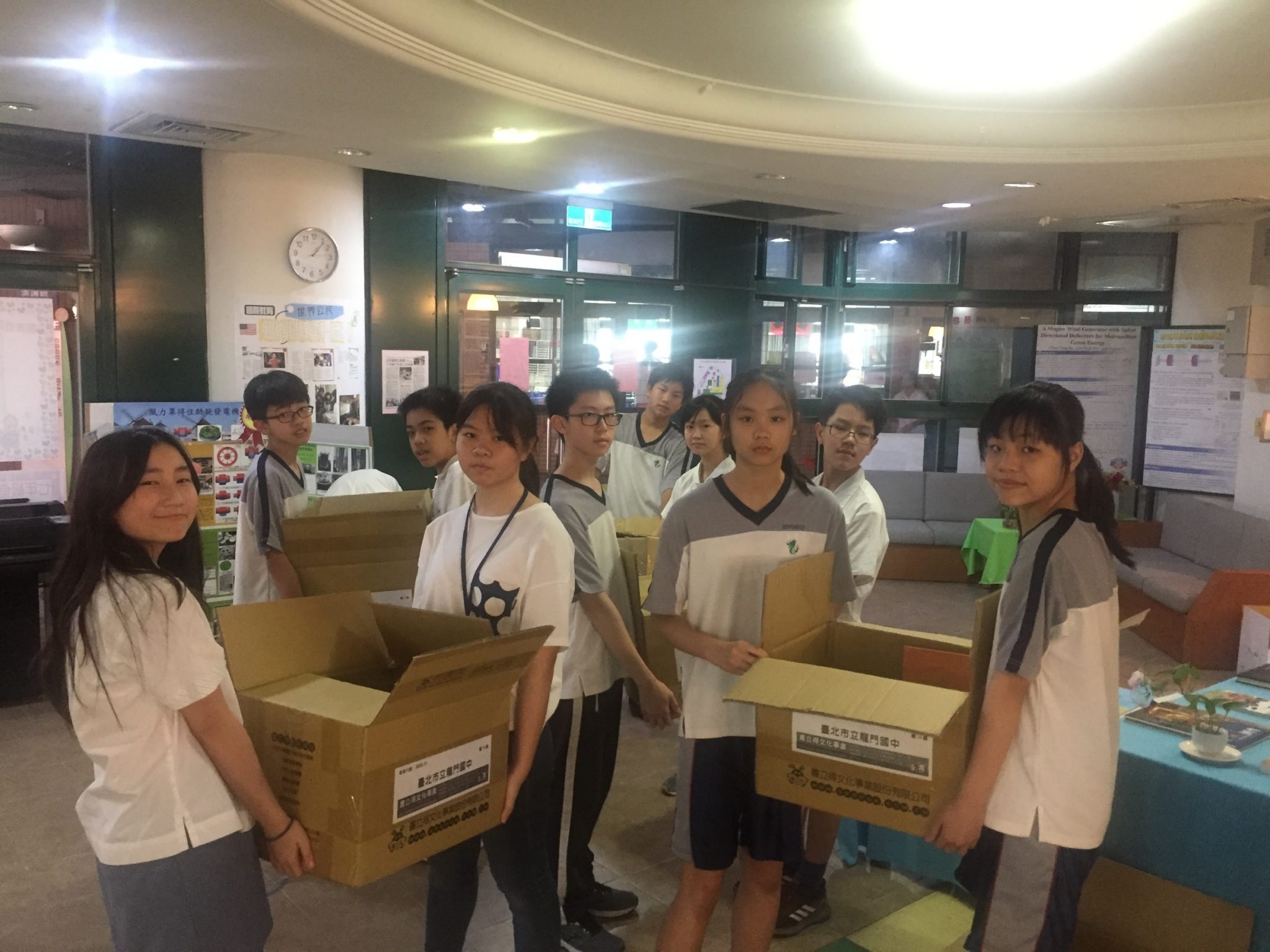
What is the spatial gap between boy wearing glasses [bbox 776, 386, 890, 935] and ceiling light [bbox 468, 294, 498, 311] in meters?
3.61

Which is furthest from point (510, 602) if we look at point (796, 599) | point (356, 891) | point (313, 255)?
point (313, 255)

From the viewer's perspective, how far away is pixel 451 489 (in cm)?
272

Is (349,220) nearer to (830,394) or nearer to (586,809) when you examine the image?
(830,394)

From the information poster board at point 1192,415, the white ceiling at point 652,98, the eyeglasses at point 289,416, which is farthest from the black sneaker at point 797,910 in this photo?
the information poster board at point 1192,415

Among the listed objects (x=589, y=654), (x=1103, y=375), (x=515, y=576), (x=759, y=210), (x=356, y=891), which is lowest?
(x=356, y=891)

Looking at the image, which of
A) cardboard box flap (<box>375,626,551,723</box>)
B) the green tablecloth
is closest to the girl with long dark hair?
cardboard box flap (<box>375,626,551,723</box>)

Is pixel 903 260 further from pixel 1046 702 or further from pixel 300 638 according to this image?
pixel 300 638

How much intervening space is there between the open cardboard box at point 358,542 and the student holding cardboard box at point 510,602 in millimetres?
370

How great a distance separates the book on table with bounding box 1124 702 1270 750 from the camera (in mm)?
2281

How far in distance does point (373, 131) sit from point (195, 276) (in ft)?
4.35

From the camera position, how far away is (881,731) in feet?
5.38

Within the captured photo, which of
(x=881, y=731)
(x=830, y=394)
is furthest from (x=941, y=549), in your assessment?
(x=881, y=731)

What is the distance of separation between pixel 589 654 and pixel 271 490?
3.33ft

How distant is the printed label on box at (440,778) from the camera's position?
150 cm
